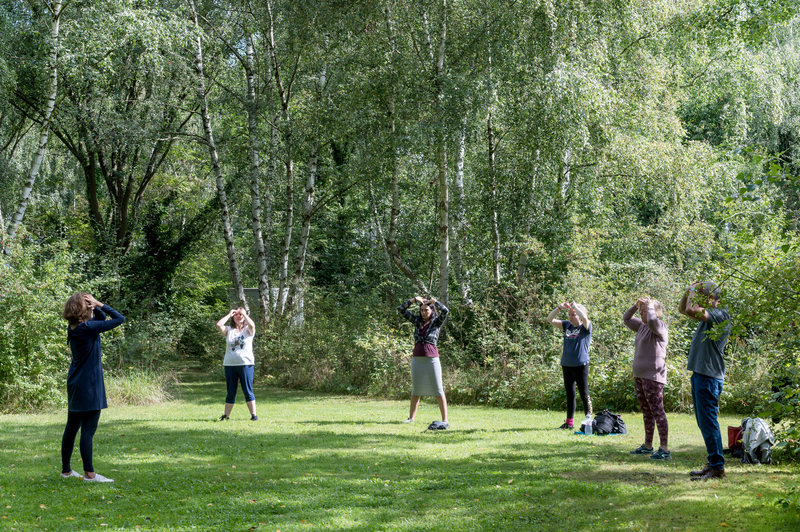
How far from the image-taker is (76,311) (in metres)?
6.28


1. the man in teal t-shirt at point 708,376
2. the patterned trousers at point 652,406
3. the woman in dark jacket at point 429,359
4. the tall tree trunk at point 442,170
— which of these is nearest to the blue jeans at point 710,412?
the man in teal t-shirt at point 708,376

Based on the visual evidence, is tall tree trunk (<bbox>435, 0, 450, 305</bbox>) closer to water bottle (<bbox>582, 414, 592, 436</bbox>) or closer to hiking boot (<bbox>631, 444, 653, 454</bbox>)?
water bottle (<bbox>582, 414, 592, 436</bbox>)

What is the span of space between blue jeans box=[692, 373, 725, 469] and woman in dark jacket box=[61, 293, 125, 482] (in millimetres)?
5457

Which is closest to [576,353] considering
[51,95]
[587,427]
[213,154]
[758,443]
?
[587,427]

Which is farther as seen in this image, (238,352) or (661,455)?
(238,352)

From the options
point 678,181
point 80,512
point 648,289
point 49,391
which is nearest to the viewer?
point 80,512

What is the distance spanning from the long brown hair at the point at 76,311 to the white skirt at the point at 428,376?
4.81 metres

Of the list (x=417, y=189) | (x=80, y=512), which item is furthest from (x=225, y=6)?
(x=80, y=512)

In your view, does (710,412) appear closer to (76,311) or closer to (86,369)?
(86,369)

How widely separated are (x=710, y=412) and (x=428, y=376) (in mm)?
4509

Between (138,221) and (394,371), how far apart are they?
13141mm

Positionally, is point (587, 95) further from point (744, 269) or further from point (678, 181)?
point (744, 269)

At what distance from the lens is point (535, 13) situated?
15.0 m

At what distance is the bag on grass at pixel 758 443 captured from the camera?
682 cm
